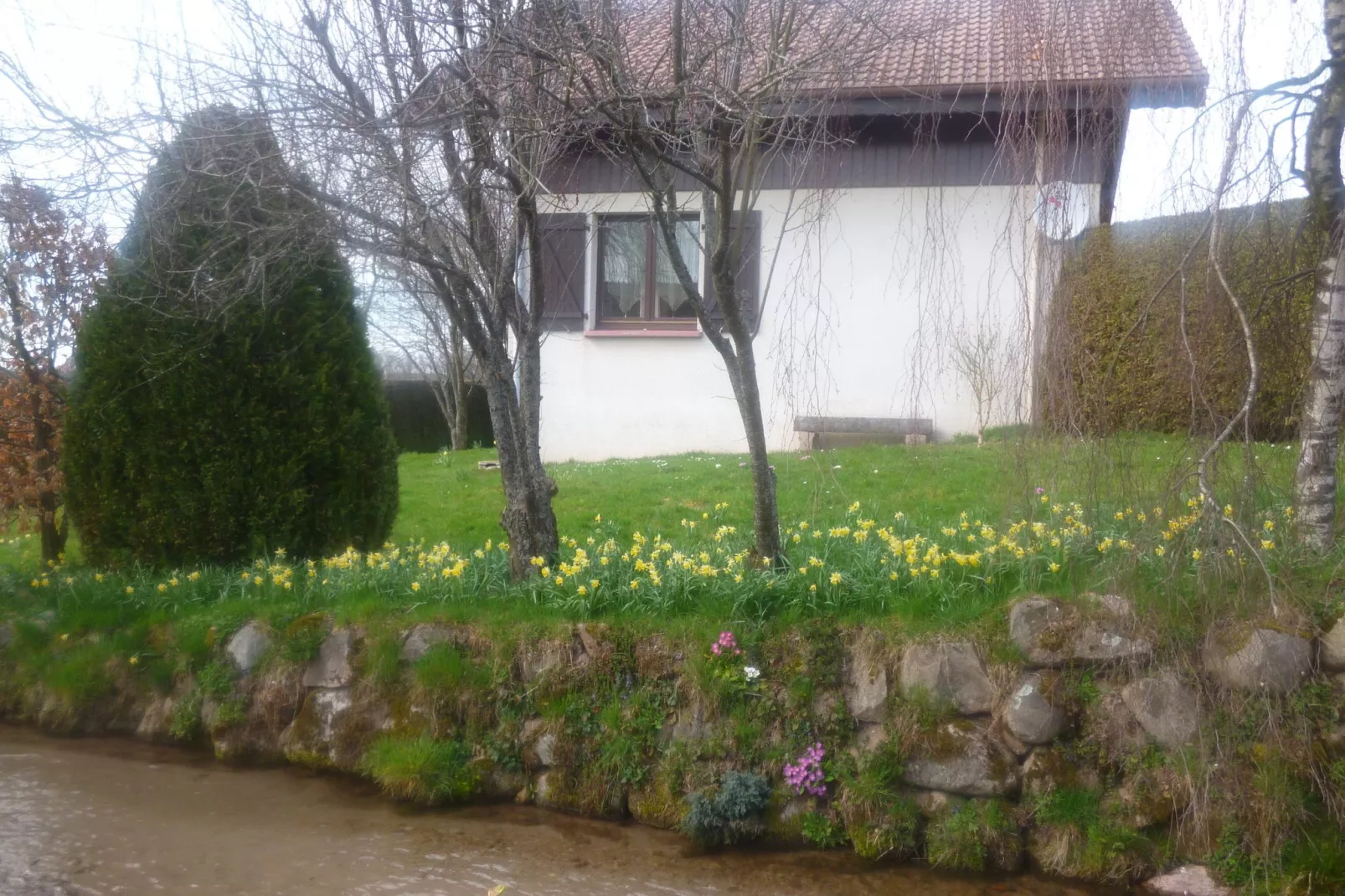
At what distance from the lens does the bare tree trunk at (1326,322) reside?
4.25m

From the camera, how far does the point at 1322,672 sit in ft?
13.5

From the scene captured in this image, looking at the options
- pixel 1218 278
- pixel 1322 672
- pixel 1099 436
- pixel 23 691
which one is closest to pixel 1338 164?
pixel 1218 278

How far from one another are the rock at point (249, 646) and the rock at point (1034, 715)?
4.02 metres

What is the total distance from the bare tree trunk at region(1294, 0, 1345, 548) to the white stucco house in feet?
1.71

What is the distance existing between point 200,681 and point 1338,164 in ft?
20.7

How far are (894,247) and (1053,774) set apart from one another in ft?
14.0

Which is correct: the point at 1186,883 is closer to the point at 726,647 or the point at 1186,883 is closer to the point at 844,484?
the point at 726,647

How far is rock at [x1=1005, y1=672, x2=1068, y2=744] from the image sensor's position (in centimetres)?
440

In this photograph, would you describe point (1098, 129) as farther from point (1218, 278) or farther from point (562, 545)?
point (562, 545)

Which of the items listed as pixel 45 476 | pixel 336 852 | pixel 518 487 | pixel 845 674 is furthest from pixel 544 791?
pixel 45 476

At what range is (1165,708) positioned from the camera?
13.9ft

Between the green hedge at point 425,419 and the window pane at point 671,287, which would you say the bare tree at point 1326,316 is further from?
the green hedge at point 425,419

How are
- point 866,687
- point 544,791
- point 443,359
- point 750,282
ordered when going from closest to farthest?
point 866,687 < point 544,791 < point 750,282 < point 443,359

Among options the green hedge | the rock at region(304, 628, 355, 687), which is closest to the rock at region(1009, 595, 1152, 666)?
the rock at region(304, 628, 355, 687)
